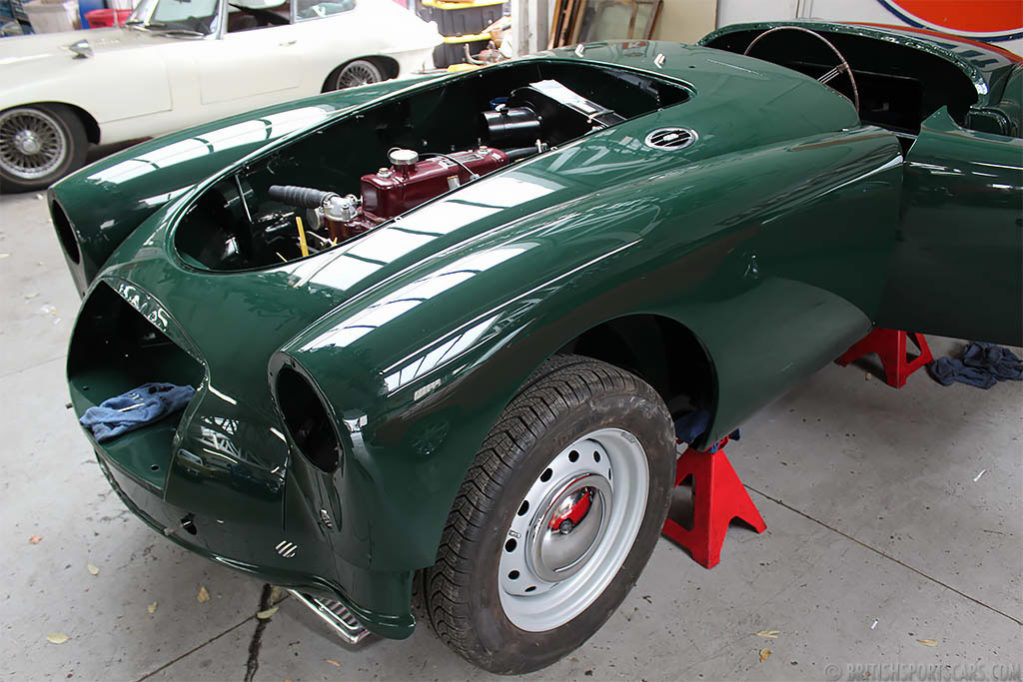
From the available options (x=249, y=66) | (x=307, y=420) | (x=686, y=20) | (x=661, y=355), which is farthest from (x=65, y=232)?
(x=686, y=20)

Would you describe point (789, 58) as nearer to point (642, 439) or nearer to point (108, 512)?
point (642, 439)

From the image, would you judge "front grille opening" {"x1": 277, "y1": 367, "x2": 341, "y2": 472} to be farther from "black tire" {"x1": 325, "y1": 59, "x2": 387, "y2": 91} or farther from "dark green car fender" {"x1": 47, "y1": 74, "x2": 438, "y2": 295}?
"black tire" {"x1": 325, "y1": 59, "x2": 387, "y2": 91}

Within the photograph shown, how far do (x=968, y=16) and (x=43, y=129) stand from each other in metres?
5.97

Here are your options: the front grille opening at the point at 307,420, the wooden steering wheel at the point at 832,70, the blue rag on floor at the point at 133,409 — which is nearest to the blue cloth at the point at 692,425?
the front grille opening at the point at 307,420

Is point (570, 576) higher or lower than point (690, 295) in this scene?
lower

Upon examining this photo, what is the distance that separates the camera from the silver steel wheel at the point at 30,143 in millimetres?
5066

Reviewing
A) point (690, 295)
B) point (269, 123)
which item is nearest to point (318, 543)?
point (690, 295)

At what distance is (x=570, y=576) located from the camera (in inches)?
73.5

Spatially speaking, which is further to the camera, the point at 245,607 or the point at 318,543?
the point at 245,607

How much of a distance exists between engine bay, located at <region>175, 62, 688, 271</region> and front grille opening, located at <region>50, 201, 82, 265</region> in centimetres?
46

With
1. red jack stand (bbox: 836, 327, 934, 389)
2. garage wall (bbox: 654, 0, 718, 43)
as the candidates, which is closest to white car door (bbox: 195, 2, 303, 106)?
garage wall (bbox: 654, 0, 718, 43)

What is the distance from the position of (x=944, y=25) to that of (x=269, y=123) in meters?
4.41

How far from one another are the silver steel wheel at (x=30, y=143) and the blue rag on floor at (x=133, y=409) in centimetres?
408

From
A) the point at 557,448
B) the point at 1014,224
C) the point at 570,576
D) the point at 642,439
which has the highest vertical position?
the point at 1014,224
